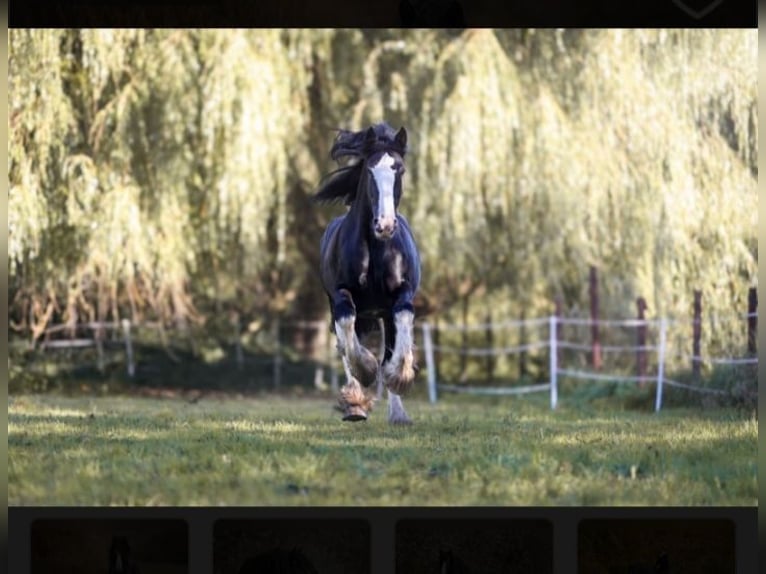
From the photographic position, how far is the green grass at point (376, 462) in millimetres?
6074

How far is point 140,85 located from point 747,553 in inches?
279

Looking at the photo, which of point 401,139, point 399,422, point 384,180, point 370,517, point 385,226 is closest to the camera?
point 370,517

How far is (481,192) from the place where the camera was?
12492 millimetres

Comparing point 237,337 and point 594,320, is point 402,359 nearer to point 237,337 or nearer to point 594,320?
point 594,320

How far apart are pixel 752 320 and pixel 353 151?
4.25m

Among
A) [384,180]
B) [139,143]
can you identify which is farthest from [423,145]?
[384,180]

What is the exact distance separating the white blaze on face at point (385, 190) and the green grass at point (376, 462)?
3.45 feet

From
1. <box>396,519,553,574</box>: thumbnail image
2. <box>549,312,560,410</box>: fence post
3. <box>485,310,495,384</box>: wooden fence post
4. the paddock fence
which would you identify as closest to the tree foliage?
the paddock fence

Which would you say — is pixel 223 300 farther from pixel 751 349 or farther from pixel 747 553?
pixel 747 553

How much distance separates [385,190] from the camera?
296 inches

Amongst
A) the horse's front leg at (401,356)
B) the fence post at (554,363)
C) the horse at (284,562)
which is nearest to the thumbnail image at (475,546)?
the horse at (284,562)

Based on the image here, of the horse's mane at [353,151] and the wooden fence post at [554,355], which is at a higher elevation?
the horse's mane at [353,151]

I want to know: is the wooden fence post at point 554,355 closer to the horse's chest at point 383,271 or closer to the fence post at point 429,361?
the fence post at point 429,361

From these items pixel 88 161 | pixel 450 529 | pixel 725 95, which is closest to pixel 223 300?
pixel 88 161
